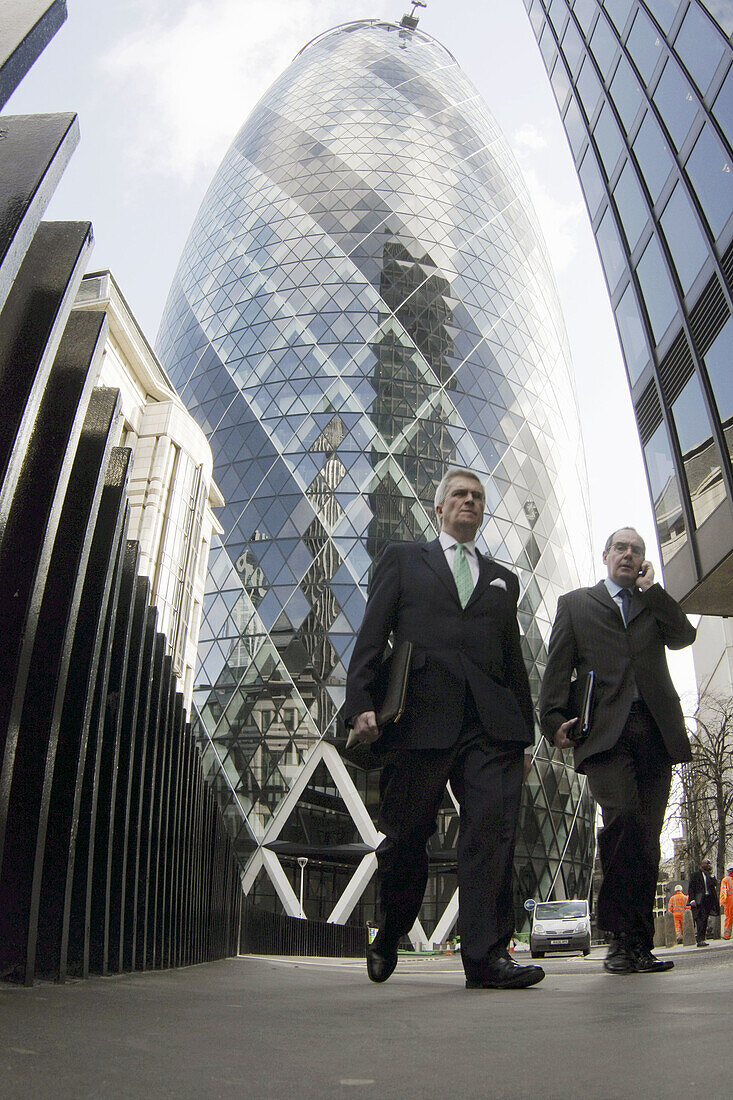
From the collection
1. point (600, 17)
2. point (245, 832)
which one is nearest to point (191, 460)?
point (245, 832)

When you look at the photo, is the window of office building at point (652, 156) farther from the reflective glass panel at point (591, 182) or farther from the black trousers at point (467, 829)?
the black trousers at point (467, 829)

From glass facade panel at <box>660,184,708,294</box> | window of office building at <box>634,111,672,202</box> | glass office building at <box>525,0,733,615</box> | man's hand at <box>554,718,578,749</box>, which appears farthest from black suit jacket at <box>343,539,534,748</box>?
window of office building at <box>634,111,672,202</box>

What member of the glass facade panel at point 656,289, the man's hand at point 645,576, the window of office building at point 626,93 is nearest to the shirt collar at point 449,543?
the man's hand at point 645,576

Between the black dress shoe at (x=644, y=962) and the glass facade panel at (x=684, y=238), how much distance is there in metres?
10.2

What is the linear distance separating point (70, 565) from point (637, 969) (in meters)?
2.59

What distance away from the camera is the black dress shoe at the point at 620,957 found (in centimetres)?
341

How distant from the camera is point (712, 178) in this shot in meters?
11.2

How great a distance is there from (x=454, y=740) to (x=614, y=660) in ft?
3.56

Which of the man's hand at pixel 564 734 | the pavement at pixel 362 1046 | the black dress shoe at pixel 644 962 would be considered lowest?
the black dress shoe at pixel 644 962

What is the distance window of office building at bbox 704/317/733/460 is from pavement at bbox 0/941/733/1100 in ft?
31.8

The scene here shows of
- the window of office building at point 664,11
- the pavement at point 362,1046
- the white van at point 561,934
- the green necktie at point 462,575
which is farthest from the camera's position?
the white van at point 561,934

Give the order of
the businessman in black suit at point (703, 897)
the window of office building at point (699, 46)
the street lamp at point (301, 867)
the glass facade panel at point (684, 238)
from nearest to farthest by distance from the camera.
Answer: the window of office building at point (699, 46), the glass facade panel at point (684, 238), the businessman in black suit at point (703, 897), the street lamp at point (301, 867)

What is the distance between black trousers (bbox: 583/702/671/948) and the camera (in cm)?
346

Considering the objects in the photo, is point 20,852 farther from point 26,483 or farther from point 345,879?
point 345,879
